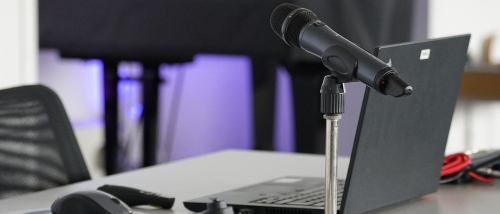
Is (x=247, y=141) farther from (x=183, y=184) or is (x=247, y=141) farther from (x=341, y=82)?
(x=341, y=82)

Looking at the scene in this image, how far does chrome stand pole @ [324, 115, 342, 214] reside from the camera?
822mm

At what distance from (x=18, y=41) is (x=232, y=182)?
186cm

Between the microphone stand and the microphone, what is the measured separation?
0.05 feet

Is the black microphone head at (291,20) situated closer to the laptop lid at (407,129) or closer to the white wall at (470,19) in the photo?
the laptop lid at (407,129)

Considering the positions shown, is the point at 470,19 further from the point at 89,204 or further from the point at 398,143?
the point at 89,204

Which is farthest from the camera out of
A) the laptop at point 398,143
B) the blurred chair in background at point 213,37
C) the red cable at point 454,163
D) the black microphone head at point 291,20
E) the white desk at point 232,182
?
the blurred chair in background at point 213,37

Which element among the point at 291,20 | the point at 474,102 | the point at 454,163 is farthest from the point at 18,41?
the point at 474,102

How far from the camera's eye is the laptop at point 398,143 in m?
0.97

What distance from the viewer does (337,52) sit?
0.81m

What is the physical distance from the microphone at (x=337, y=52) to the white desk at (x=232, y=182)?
0.33 meters

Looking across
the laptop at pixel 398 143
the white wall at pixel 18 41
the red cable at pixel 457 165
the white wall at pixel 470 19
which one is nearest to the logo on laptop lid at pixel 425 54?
the laptop at pixel 398 143

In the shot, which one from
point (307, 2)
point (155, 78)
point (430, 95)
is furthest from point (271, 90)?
point (430, 95)

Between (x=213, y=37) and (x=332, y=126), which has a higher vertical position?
(x=213, y=37)

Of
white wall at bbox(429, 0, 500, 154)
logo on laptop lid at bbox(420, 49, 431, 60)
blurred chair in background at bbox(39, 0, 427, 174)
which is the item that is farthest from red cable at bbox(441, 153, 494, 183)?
white wall at bbox(429, 0, 500, 154)
